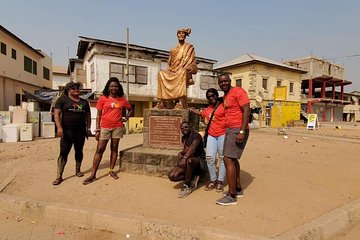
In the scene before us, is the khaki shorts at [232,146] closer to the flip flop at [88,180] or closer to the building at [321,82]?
the flip flop at [88,180]

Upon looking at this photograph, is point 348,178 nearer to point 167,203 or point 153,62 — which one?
point 167,203

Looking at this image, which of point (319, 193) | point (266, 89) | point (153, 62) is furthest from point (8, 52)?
point (266, 89)

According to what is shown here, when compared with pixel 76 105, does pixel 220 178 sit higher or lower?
lower

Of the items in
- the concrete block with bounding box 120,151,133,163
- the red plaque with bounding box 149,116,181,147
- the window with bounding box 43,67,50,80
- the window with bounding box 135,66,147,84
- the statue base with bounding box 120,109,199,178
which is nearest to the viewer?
the statue base with bounding box 120,109,199,178

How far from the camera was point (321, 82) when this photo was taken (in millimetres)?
37438

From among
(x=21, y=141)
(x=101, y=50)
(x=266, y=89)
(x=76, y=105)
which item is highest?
(x=101, y=50)

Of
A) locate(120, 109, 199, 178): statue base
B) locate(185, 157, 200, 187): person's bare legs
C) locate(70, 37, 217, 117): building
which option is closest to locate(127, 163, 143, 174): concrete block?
locate(120, 109, 199, 178): statue base

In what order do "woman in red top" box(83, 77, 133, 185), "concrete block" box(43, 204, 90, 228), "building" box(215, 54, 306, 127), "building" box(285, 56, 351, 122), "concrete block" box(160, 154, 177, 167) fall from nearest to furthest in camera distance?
"concrete block" box(43, 204, 90, 228)
"woman in red top" box(83, 77, 133, 185)
"concrete block" box(160, 154, 177, 167)
"building" box(215, 54, 306, 127)
"building" box(285, 56, 351, 122)

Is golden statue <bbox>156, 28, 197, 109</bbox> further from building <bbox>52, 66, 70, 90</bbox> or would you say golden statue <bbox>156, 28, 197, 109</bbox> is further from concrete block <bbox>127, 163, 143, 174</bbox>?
building <bbox>52, 66, 70, 90</bbox>

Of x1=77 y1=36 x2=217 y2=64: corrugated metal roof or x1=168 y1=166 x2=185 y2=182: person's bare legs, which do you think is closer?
x1=168 y1=166 x2=185 y2=182: person's bare legs

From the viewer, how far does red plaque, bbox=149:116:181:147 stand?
229 inches

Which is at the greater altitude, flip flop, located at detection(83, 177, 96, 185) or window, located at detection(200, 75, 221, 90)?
window, located at detection(200, 75, 221, 90)

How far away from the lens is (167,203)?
3.90 meters

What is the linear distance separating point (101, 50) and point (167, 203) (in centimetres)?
1798
